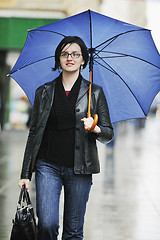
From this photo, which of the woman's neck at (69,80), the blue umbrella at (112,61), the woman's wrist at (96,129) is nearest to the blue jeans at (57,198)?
the woman's wrist at (96,129)

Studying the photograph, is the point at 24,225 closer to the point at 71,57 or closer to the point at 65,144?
the point at 65,144

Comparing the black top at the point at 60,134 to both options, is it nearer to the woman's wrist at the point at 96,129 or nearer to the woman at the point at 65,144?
the woman at the point at 65,144

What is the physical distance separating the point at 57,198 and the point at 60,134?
48 centimetres

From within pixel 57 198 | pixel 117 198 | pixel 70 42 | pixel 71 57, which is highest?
pixel 70 42

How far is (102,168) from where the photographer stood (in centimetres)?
1097

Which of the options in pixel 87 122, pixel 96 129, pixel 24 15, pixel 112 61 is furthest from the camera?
pixel 24 15

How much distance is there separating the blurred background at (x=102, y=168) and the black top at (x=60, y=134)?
1180 mm

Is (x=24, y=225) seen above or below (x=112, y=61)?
below

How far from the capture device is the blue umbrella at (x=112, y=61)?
4.04 meters

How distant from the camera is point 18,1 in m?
20.0

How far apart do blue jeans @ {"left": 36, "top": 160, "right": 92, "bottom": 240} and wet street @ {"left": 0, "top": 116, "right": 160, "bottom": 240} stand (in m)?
1.89

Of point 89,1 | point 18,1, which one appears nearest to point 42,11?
point 18,1

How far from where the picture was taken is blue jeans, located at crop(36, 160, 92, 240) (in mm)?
3529

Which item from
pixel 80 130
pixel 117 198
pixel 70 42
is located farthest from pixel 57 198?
pixel 117 198
